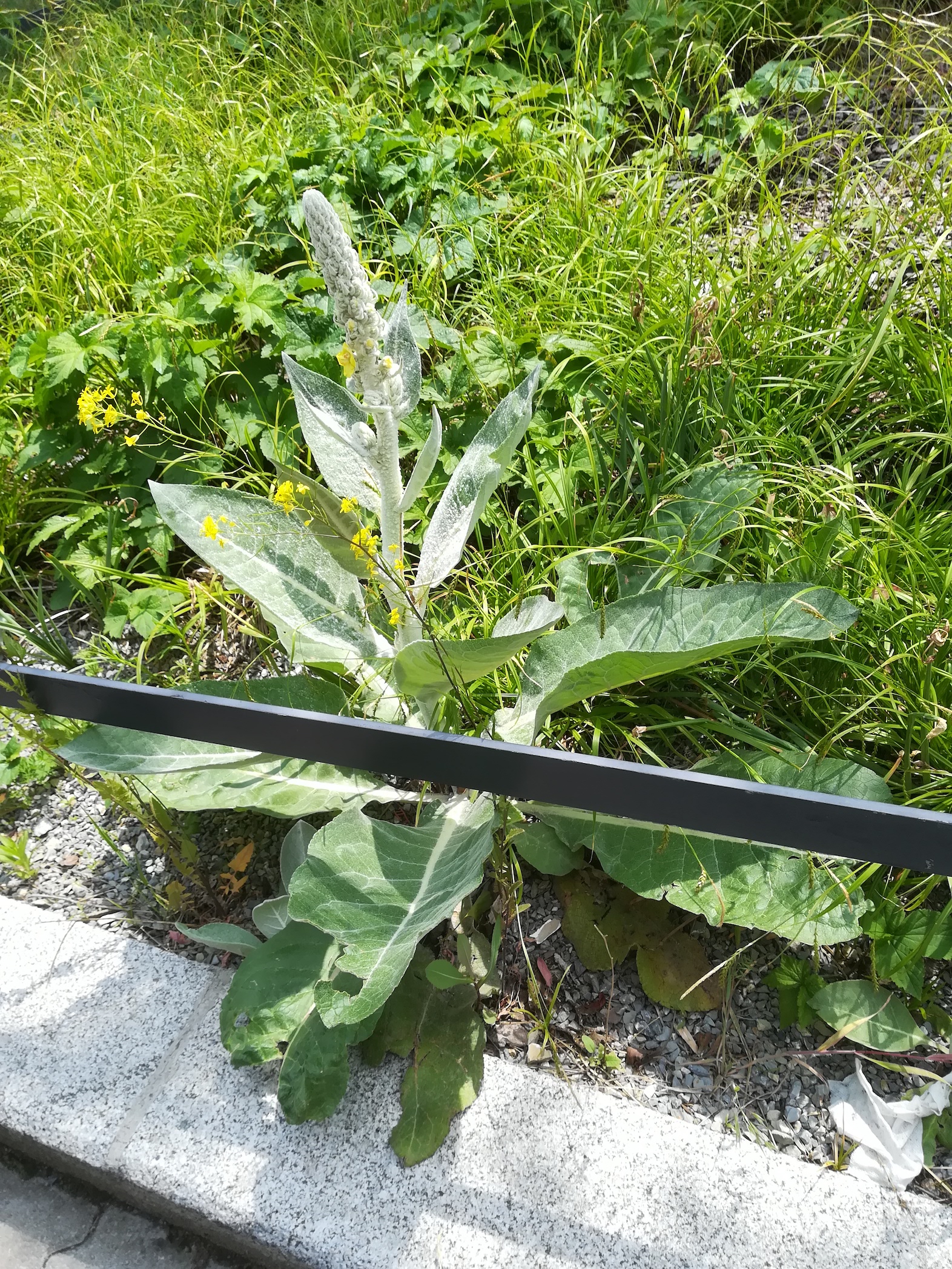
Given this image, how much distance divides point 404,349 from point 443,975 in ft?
3.63

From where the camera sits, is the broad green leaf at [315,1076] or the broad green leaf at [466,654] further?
the broad green leaf at [315,1076]

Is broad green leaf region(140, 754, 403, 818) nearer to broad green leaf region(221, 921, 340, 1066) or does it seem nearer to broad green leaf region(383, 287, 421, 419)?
broad green leaf region(221, 921, 340, 1066)

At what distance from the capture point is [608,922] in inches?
61.4

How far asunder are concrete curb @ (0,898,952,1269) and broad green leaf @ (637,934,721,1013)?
0.64ft

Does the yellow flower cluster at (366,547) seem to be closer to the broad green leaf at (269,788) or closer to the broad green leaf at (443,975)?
the broad green leaf at (269,788)

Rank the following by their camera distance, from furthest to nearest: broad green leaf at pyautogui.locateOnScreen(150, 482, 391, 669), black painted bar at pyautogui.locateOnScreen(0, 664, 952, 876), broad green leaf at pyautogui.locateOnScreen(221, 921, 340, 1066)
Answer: broad green leaf at pyautogui.locateOnScreen(150, 482, 391, 669) → broad green leaf at pyautogui.locateOnScreen(221, 921, 340, 1066) → black painted bar at pyautogui.locateOnScreen(0, 664, 952, 876)

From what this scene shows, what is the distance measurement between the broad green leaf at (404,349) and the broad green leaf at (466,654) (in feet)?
1.50

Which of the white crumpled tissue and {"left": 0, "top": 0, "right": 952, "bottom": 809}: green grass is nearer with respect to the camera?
the white crumpled tissue

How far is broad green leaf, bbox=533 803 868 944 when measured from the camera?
1.35 m

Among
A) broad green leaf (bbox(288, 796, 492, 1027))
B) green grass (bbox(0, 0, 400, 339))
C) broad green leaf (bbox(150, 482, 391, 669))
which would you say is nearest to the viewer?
broad green leaf (bbox(288, 796, 492, 1027))

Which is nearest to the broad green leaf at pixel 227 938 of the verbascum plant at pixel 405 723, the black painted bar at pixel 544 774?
the verbascum plant at pixel 405 723

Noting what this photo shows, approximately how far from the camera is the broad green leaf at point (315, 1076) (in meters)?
1.33

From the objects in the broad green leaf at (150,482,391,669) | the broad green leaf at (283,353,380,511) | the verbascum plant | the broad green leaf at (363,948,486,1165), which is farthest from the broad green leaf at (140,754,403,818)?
the broad green leaf at (283,353,380,511)

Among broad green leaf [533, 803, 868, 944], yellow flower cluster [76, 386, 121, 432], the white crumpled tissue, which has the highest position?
yellow flower cluster [76, 386, 121, 432]
